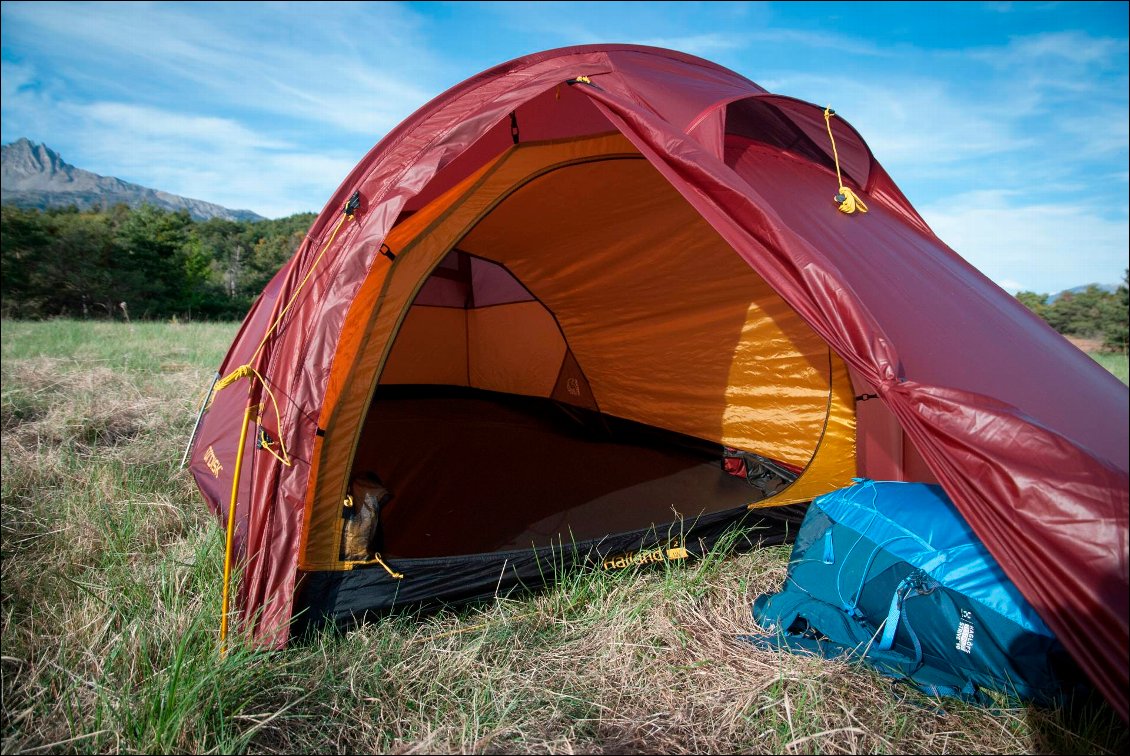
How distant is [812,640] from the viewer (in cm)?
179

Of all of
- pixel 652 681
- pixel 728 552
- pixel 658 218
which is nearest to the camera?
pixel 652 681

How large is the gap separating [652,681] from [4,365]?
6060 millimetres

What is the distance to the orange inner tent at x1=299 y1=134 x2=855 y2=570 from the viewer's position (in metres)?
2.13

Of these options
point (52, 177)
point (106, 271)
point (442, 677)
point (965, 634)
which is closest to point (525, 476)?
point (442, 677)

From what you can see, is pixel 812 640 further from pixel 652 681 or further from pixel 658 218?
pixel 658 218

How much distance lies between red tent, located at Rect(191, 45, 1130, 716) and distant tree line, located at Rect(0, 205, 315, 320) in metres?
11.4

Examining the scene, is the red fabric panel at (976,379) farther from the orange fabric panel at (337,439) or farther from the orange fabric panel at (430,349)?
the orange fabric panel at (430,349)

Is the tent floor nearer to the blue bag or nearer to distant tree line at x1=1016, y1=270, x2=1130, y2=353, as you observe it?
the blue bag

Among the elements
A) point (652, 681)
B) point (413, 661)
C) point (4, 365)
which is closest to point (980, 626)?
point (652, 681)

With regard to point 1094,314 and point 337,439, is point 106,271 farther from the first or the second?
point 1094,314

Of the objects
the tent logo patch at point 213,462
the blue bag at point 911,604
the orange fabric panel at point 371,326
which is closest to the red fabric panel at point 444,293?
the tent logo patch at point 213,462

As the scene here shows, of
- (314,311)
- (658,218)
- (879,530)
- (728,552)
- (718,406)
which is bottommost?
(728,552)

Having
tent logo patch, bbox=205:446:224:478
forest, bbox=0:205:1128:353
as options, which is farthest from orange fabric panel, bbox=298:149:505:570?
forest, bbox=0:205:1128:353

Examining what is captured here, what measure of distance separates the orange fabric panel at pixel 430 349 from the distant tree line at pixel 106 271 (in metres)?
9.60
